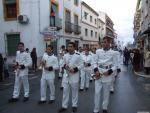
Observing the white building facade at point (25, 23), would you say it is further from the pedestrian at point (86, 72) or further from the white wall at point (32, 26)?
the pedestrian at point (86, 72)

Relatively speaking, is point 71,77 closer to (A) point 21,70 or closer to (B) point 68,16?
(A) point 21,70

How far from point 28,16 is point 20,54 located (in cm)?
1712

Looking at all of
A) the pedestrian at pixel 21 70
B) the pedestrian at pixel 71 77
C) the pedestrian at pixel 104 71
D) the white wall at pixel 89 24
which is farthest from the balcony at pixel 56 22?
the pedestrian at pixel 104 71

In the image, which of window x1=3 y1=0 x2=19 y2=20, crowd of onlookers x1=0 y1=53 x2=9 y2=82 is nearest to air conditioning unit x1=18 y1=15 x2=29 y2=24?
window x1=3 y1=0 x2=19 y2=20

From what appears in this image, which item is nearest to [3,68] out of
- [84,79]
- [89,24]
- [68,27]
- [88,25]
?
[84,79]

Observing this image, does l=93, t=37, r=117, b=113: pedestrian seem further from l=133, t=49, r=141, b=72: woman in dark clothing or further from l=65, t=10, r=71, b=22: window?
l=65, t=10, r=71, b=22: window

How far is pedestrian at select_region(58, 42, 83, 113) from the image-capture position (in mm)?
8984

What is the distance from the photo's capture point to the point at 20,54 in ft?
36.2

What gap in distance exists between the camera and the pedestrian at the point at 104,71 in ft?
27.5

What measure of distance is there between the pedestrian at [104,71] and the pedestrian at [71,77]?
2.44ft

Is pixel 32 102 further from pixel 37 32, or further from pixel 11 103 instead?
pixel 37 32

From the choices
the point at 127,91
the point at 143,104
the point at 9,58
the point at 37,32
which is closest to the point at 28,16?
the point at 37,32

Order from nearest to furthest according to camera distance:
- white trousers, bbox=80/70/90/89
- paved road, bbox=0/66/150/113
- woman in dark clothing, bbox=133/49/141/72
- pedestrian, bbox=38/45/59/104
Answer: paved road, bbox=0/66/150/113
pedestrian, bbox=38/45/59/104
white trousers, bbox=80/70/90/89
woman in dark clothing, bbox=133/49/141/72

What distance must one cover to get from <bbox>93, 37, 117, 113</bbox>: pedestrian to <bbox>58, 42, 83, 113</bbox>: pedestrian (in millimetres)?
745
